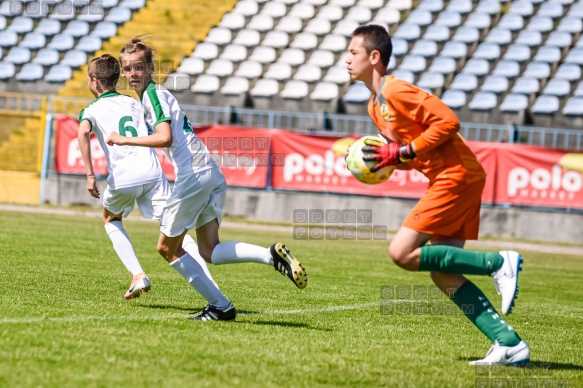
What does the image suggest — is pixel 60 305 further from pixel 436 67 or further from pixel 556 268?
pixel 436 67

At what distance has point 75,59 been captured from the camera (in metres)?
28.5

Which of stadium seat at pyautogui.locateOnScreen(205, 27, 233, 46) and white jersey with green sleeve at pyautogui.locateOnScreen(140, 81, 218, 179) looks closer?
white jersey with green sleeve at pyautogui.locateOnScreen(140, 81, 218, 179)

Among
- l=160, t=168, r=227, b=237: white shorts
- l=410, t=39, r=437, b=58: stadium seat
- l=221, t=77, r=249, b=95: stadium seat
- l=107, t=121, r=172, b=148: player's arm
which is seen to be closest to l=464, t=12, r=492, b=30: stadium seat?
l=410, t=39, r=437, b=58: stadium seat

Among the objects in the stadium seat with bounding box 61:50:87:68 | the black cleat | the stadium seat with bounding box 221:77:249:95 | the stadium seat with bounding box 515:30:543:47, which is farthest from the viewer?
the stadium seat with bounding box 61:50:87:68

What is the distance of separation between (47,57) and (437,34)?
11543 mm

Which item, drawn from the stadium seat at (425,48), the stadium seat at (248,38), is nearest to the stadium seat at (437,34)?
the stadium seat at (425,48)

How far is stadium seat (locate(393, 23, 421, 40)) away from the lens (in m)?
26.5

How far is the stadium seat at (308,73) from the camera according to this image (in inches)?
1013

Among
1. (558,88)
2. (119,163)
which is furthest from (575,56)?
(119,163)

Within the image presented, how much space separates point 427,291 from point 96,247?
485 centimetres

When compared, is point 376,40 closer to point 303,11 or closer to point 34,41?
point 303,11

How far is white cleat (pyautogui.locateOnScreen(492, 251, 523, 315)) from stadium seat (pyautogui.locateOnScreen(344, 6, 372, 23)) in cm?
2243

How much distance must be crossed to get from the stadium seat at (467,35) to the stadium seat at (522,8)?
133cm

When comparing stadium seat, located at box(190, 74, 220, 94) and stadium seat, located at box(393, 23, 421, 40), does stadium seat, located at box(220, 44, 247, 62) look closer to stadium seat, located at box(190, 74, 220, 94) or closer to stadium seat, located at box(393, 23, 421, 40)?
stadium seat, located at box(190, 74, 220, 94)
